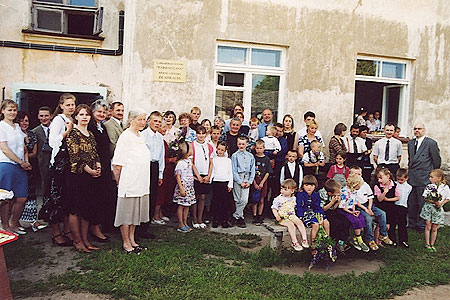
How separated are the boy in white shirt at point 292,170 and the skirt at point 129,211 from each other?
2954 millimetres

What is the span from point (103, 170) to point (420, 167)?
19.1ft

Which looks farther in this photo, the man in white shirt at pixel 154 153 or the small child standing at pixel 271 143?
the small child standing at pixel 271 143

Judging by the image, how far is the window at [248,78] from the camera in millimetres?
8883

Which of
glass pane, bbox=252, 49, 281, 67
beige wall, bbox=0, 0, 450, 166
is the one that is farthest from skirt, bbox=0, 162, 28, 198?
glass pane, bbox=252, 49, 281, 67

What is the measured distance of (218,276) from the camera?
4.83m

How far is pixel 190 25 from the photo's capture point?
332 inches

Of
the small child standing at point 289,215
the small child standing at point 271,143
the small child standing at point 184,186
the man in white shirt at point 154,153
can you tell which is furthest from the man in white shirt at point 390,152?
the man in white shirt at point 154,153

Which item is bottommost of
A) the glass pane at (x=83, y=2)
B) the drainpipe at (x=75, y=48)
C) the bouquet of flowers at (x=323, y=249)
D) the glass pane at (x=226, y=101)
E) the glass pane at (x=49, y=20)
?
the bouquet of flowers at (x=323, y=249)

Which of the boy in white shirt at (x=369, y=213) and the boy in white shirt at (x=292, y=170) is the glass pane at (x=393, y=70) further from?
the boy in white shirt at (x=369, y=213)

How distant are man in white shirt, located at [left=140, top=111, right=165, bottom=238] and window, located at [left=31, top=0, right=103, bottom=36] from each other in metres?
Answer: 3.70

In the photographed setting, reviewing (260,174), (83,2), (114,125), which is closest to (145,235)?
(114,125)

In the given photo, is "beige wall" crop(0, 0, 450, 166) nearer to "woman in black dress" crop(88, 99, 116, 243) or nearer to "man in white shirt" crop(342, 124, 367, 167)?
"man in white shirt" crop(342, 124, 367, 167)

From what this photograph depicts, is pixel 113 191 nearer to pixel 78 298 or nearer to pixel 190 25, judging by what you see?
pixel 78 298

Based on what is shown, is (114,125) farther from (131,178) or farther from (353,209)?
(353,209)
